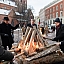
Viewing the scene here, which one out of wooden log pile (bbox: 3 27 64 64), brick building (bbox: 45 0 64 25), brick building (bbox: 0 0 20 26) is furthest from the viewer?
brick building (bbox: 45 0 64 25)

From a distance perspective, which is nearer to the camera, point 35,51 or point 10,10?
point 35,51

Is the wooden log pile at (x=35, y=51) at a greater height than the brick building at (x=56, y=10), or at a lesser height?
lesser

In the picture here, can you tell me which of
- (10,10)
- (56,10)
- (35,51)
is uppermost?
(56,10)

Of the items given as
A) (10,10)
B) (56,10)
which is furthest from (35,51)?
(56,10)

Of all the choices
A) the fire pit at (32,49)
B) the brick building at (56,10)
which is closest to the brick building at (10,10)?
the brick building at (56,10)

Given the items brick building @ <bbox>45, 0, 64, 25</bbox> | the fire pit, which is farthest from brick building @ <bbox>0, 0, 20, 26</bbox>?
the fire pit

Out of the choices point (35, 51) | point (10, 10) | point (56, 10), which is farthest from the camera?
point (56, 10)

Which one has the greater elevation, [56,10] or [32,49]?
[56,10]

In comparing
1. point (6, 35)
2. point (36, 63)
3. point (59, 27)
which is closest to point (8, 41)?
point (6, 35)

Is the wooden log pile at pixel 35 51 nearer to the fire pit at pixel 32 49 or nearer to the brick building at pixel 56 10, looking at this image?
the fire pit at pixel 32 49

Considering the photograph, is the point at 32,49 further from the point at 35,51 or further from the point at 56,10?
the point at 56,10

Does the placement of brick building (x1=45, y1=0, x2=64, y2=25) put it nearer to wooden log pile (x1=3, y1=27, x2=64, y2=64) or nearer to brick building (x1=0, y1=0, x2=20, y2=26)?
brick building (x1=0, y1=0, x2=20, y2=26)

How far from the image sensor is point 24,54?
6.64 m

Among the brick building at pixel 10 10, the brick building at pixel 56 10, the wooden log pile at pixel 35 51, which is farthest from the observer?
the brick building at pixel 56 10
